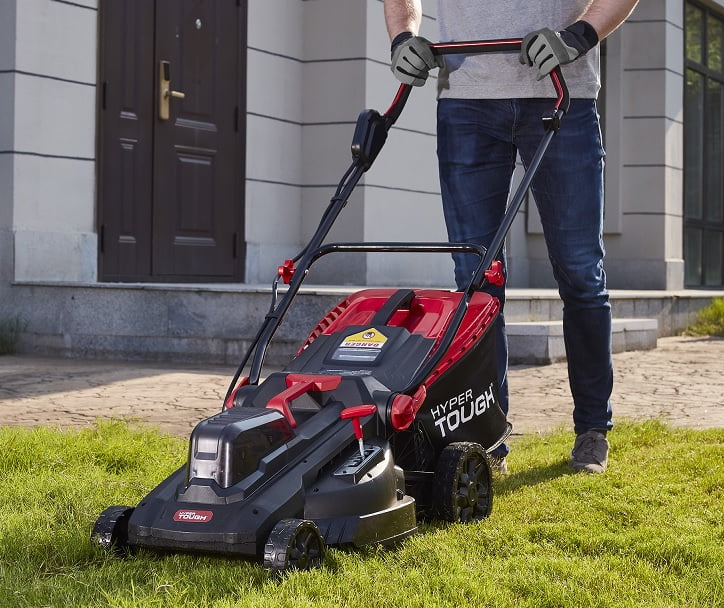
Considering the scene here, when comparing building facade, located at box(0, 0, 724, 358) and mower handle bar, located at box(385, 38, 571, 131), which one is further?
building facade, located at box(0, 0, 724, 358)

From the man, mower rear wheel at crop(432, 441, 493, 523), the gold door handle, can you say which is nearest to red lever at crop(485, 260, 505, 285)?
mower rear wheel at crop(432, 441, 493, 523)

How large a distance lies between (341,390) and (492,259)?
605mm

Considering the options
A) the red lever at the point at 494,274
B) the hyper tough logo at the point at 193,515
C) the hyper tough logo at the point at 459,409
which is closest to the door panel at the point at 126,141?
the hyper tough logo at the point at 459,409

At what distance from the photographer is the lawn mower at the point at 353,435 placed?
97.7 inches

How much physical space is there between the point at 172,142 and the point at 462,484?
5869 millimetres

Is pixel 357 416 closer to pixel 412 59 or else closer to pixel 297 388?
pixel 297 388

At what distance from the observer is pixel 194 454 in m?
2.53

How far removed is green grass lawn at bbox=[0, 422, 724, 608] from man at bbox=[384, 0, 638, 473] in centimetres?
33

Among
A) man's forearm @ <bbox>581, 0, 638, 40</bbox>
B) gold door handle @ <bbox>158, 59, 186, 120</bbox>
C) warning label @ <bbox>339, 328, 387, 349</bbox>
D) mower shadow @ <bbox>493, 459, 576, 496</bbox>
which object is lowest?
mower shadow @ <bbox>493, 459, 576, 496</bbox>

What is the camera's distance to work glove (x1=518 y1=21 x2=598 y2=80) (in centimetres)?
321

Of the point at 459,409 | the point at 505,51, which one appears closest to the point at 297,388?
the point at 459,409

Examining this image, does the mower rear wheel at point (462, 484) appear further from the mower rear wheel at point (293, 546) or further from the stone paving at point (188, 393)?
the stone paving at point (188, 393)

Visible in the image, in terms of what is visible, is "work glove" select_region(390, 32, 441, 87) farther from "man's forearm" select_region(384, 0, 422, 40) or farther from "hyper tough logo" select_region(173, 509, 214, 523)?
"hyper tough logo" select_region(173, 509, 214, 523)

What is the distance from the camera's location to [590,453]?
12.1ft
